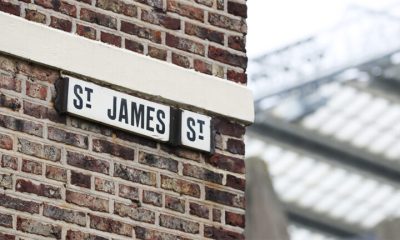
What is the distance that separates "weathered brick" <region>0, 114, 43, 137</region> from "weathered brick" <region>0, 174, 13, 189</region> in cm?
21

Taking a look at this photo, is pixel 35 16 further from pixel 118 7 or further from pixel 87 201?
pixel 87 201

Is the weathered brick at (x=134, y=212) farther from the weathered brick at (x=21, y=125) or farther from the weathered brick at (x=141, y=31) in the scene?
the weathered brick at (x=141, y=31)

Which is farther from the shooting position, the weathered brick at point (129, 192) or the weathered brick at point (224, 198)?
the weathered brick at point (224, 198)

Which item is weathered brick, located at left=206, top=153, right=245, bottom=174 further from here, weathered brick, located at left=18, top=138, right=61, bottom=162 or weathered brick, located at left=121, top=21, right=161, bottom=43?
weathered brick, located at left=18, top=138, right=61, bottom=162

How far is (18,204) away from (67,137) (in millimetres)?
422

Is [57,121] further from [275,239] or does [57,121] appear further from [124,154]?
[275,239]

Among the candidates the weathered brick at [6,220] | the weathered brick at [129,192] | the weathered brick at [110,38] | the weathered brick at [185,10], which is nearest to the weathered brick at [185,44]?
the weathered brick at [185,10]

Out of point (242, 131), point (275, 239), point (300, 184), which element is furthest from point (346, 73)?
point (242, 131)

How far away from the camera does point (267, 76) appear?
38.6m

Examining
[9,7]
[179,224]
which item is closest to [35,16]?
[9,7]

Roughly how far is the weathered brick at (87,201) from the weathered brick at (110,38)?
0.74 metres

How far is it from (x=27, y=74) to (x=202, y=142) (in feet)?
2.96

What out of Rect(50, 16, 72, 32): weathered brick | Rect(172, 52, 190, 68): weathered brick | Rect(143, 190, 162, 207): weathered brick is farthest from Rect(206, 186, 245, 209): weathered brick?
Rect(50, 16, 72, 32): weathered brick

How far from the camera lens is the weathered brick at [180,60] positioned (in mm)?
7090
